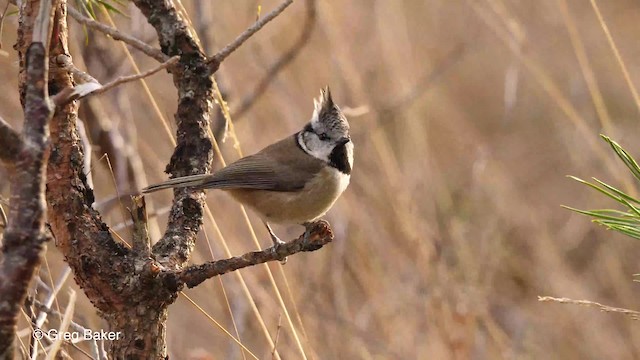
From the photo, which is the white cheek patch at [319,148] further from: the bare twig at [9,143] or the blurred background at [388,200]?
the bare twig at [9,143]

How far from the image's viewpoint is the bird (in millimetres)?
2391

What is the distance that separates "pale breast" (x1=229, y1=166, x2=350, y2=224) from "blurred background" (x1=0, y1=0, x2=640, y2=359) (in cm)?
45

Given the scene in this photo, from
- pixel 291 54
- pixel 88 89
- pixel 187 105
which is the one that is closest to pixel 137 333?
pixel 88 89

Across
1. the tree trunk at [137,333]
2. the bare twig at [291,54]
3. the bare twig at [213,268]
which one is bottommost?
the tree trunk at [137,333]

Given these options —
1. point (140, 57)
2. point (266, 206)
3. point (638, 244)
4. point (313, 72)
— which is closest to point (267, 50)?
point (313, 72)

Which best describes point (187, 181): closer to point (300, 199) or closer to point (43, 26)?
point (300, 199)

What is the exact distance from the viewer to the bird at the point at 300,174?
7.84ft

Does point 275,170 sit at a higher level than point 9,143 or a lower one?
higher

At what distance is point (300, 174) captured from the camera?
2475mm

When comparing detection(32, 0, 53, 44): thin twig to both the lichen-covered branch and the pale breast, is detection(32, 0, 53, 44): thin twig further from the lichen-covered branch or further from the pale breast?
the pale breast

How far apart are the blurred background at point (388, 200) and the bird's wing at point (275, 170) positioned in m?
0.36

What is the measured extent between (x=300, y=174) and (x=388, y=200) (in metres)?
0.98

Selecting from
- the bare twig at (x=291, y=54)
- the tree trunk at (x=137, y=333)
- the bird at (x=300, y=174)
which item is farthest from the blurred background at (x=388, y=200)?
the tree trunk at (x=137, y=333)

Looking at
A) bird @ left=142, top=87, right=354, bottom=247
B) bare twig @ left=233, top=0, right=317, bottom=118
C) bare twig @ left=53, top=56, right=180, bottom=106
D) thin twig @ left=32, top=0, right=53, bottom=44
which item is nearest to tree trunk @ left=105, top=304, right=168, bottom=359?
bare twig @ left=53, top=56, right=180, bottom=106
